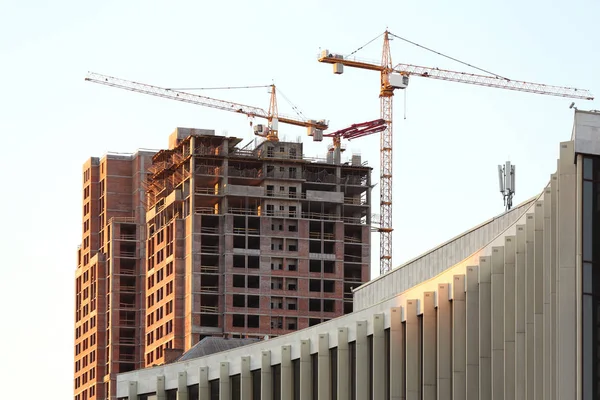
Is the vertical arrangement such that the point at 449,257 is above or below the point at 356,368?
above

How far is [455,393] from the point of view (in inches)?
2766

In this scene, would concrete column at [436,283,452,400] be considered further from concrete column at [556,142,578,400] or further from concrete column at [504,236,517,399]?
concrete column at [556,142,578,400]

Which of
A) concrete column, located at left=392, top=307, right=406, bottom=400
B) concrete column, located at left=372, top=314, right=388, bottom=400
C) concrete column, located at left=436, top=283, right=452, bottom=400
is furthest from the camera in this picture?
concrete column, located at left=372, top=314, right=388, bottom=400

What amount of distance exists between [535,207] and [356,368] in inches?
641

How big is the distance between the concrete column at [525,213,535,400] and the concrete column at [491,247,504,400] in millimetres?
2669

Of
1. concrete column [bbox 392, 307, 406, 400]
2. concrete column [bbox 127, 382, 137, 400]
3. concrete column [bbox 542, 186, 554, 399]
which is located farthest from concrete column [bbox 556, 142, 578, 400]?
concrete column [bbox 127, 382, 137, 400]

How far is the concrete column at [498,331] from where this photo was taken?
221ft

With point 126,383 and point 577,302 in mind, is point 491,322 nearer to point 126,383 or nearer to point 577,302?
point 577,302

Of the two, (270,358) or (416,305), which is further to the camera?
(270,358)

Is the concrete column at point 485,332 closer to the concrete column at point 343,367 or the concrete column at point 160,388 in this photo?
the concrete column at point 343,367

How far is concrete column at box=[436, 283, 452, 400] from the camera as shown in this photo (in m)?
71.4

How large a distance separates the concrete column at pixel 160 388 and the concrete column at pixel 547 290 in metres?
34.1

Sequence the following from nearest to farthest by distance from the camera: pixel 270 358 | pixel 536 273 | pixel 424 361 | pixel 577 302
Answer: pixel 577 302 < pixel 536 273 < pixel 424 361 < pixel 270 358

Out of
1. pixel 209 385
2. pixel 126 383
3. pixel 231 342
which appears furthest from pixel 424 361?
pixel 231 342
